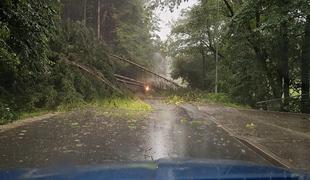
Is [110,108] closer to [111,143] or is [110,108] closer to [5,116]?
[5,116]

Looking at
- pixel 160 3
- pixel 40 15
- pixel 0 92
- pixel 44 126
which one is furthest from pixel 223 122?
pixel 160 3

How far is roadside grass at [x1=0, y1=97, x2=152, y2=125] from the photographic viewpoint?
1941 cm

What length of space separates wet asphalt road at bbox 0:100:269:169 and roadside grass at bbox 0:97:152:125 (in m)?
2.05

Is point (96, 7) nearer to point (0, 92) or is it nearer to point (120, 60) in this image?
point (120, 60)

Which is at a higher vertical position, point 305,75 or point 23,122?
point 305,75

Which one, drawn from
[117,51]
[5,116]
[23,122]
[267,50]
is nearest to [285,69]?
[267,50]

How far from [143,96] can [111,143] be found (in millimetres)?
26704

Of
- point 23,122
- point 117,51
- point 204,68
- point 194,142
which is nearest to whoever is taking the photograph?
point 194,142

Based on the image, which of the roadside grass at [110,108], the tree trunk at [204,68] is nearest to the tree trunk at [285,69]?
the roadside grass at [110,108]

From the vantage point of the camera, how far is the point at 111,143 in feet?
37.7

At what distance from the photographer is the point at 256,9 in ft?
65.4

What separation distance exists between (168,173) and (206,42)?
39.2 m

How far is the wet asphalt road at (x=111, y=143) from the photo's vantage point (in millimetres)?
9258

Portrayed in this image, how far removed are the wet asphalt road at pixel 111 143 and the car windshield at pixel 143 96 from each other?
0.10 feet
